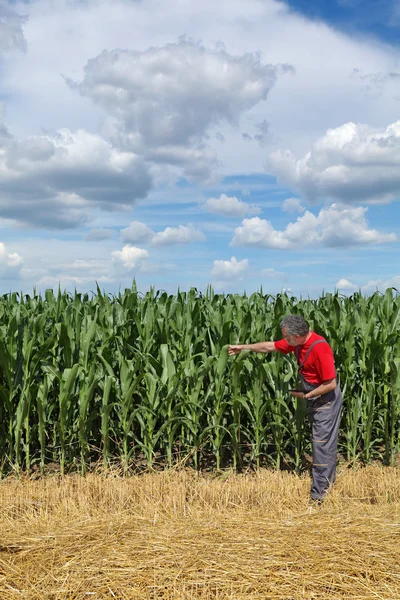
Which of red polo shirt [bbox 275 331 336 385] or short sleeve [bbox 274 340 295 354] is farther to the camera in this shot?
short sleeve [bbox 274 340 295 354]

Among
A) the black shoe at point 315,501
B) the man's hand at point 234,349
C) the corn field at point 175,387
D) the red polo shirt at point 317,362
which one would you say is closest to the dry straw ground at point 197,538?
the black shoe at point 315,501

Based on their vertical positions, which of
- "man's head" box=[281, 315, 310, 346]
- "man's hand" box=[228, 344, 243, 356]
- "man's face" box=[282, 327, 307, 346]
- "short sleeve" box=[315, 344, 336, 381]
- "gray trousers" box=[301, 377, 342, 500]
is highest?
"man's head" box=[281, 315, 310, 346]

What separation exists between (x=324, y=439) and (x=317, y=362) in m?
0.88

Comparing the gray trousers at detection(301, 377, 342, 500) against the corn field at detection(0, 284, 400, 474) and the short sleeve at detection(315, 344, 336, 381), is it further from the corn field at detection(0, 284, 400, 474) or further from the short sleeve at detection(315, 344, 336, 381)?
the corn field at detection(0, 284, 400, 474)

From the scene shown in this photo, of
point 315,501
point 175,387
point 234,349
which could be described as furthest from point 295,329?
point 315,501

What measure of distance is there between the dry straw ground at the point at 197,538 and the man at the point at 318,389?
0.25 meters

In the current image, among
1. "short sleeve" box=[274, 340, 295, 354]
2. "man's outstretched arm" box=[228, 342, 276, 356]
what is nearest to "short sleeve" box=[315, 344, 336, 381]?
"short sleeve" box=[274, 340, 295, 354]

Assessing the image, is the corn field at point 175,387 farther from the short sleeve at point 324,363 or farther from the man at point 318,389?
the short sleeve at point 324,363

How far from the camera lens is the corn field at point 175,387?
263 inches

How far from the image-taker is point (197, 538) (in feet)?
15.8

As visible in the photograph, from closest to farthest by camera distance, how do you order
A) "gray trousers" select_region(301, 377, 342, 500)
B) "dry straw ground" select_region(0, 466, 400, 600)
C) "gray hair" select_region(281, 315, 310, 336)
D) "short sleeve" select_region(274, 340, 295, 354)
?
"dry straw ground" select_region(0, 466, 400, 600), "gray hair" select_region(281, 315, 310, 336), "gray trousers" select_region(301, 377, 342, 500), "short sleeve" select_region(274, 340, 295, 354)

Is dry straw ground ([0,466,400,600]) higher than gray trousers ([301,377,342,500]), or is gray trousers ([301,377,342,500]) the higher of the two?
gray trousers ([301,377,342,500])

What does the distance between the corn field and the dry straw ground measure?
18.9 inches

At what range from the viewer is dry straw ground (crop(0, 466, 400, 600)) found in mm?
4172
